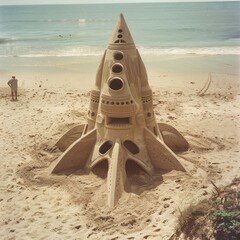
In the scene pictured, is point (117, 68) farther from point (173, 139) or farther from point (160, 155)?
point (173, 139)

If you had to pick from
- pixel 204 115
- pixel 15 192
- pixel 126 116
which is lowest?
pixel 15 192

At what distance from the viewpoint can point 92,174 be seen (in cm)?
882

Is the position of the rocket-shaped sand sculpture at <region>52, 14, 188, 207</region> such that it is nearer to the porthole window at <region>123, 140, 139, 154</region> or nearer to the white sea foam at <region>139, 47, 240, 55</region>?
the porthole window at <region>123, 140, 139, 154</region>

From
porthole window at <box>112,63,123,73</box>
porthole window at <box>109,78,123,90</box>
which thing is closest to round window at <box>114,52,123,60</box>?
porthole window at <box>112,63,123,73</box>

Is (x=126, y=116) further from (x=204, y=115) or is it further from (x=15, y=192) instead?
(x=204, y=115)

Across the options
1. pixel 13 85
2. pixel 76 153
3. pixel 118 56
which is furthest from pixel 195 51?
pixel 76 153

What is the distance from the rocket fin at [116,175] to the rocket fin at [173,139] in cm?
235

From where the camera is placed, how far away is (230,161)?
9.80 meters

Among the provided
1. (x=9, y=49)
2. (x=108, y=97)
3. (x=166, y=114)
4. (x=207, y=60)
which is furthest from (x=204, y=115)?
(x=9, y=49)

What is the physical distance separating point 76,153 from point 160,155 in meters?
2.16

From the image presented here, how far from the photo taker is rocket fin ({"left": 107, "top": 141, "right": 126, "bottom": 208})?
7.56 metres

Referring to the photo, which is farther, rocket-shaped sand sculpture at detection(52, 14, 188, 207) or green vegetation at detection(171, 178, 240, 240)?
rocket-shaped sand sculpture at detection(52, 14, 188, 207)

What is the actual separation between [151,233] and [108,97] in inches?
134

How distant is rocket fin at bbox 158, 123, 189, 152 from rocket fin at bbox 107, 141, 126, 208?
235 centimetres
